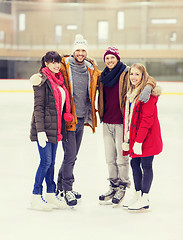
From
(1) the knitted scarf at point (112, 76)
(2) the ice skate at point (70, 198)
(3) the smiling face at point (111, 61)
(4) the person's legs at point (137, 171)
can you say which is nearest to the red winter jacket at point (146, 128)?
(4) the person's legs at point (137, 171)

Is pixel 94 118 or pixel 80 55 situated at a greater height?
pixel 80 55

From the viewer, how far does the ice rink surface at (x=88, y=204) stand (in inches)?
110

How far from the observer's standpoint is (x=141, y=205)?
3191 mm

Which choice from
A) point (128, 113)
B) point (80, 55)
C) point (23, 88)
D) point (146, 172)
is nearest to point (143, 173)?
point (146, 172)

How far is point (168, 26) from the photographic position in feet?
76.5

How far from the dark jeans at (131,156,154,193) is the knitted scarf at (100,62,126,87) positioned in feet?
2.04

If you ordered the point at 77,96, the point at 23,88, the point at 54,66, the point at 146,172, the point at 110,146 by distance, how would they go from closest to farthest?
1. the point at 54,66
2. the point at 146,172
3. the point at 77,96
4. the point at 110,146
5. the point at 23,88

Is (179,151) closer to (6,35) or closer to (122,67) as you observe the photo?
(122,67)

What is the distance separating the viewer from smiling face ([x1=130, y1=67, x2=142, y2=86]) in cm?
300

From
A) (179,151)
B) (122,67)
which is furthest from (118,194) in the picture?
(179,151)

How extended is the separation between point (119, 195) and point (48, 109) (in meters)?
0.94

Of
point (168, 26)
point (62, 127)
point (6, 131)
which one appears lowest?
point (6, 131)

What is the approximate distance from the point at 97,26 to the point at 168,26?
412cm

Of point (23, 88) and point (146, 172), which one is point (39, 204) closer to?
point (146, 172)
